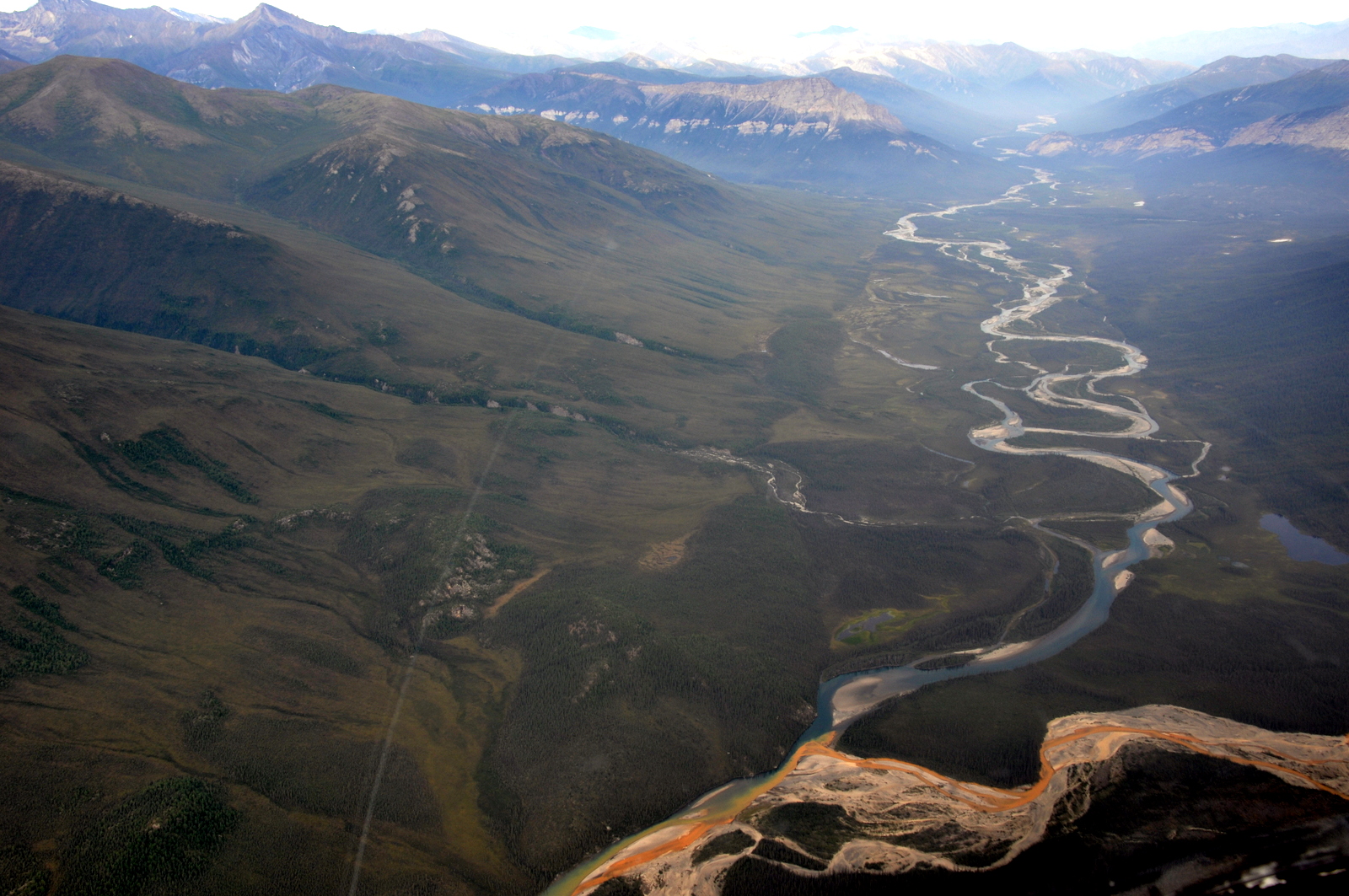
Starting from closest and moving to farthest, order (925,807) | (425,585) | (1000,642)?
(925,807) → (1000,642) → (425,585)

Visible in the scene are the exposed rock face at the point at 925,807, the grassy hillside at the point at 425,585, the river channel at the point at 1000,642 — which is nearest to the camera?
the exposed rock face at the point at 925,807

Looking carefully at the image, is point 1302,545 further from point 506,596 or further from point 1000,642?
point 506,596

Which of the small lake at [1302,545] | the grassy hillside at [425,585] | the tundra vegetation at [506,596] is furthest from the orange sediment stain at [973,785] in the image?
the small lake at [1302,545]

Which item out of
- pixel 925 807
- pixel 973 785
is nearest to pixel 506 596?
pixel 925 807

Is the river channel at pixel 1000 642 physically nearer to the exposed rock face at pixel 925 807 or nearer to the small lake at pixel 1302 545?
the exposed rock face at pixel 925 807

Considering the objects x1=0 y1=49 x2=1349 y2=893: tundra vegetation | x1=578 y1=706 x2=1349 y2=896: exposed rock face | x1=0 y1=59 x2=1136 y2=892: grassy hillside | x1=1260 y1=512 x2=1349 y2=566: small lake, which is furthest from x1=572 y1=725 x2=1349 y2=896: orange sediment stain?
x1=1260 y1=512 x2=1349 y2=566: small lake

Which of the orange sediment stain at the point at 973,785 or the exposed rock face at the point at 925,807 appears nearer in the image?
the exposed rock face at the point at 925,807

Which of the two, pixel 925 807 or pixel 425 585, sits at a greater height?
pixel 425 585
